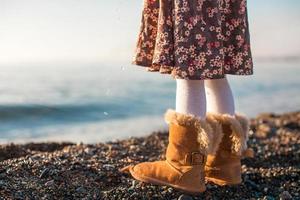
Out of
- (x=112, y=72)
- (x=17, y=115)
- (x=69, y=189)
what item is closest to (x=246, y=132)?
(x=69, y=189)

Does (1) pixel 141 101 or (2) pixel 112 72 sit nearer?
(1) pixel 141 101

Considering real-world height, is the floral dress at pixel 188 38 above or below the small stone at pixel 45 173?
above

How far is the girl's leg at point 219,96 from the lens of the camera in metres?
3.21

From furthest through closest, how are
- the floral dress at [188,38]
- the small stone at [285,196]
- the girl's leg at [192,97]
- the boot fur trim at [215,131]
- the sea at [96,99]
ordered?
the sea at [96,99]
the small stone at [285,196]
the boot fur trim at [215,131]
the girl's leg at [192,97]
the floral dress at [188,38]

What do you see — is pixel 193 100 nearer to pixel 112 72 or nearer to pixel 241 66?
pixel 241 66

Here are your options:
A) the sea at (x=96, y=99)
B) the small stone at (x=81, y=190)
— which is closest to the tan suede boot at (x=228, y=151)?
the small stone at (x=81, y=190)

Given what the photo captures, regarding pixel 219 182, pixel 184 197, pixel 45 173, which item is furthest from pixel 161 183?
pixel 45 173

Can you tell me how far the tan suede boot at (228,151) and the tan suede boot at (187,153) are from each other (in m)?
0.16

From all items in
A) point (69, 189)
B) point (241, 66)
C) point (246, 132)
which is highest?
point (241, 66)

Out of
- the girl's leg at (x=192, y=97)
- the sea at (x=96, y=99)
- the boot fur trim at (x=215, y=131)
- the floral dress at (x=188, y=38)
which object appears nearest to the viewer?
the floral dress at (x=188, y=38)

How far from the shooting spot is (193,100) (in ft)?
9.94

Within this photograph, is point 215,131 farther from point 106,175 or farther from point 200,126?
point 106,175

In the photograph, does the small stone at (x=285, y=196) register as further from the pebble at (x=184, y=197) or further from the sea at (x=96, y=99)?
the sea at (x=96, y=99)

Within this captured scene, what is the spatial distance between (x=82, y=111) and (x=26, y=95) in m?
1.11
